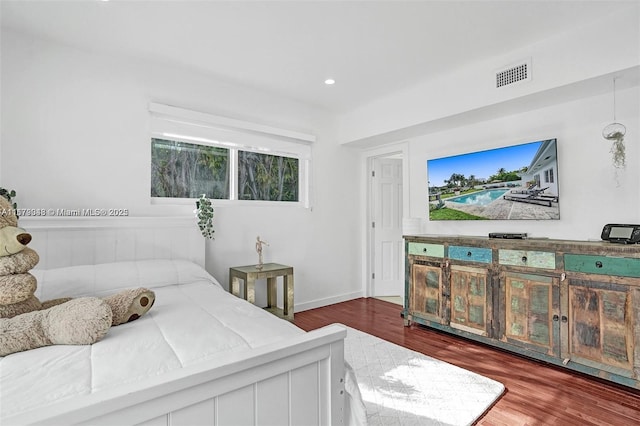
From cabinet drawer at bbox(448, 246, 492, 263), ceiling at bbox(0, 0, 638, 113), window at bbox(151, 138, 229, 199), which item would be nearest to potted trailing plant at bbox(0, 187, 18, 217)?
window at bbox(151, 138, 229, 199)

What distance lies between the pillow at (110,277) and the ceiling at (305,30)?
1755 mm

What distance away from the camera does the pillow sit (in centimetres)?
196

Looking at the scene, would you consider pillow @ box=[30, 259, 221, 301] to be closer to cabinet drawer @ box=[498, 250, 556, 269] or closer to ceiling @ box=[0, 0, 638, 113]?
ceiling @ box=[0, 0, 638, 113]

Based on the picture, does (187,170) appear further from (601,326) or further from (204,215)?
(601,326)

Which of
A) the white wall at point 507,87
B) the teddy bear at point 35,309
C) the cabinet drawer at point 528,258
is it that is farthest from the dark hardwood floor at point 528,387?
the white wall at point 507,87

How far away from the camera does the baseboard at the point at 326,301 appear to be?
400 centimetres

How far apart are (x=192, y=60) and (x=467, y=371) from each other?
343cm

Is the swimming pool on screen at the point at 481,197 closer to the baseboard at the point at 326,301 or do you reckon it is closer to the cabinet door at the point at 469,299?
the cabinet door at the point at 469,299

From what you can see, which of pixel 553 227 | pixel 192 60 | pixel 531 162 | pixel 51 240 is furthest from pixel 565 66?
pixel 51 240

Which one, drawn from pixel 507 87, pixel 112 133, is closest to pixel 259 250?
pixel 112 133

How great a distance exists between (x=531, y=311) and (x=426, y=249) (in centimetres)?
104

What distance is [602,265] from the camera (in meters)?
2.24

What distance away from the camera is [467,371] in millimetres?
2416

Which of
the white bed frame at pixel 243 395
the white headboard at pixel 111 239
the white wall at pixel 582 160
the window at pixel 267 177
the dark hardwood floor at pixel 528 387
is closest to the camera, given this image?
the white bed frame at pixel 243 395
